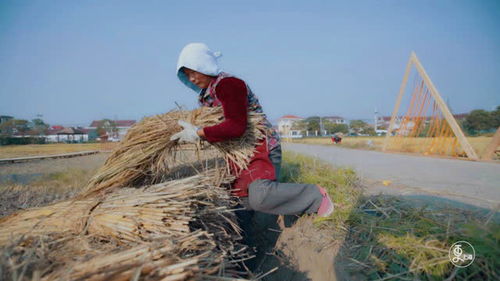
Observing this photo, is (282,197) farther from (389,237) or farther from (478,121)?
(478,121)

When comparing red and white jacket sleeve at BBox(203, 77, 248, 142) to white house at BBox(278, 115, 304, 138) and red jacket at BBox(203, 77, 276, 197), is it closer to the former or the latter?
red jacket at BBox(203, 77, 276, 197)

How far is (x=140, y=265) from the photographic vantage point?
93 centimetres

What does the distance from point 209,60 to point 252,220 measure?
151 cm

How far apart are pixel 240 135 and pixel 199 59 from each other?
73 cm

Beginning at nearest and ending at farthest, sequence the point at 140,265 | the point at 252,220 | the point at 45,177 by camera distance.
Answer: the point at 140,265, the point at 252,220, the point at 45,177

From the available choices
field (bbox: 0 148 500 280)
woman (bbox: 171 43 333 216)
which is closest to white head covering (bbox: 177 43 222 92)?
woman (bbox: 171 43 333 216)

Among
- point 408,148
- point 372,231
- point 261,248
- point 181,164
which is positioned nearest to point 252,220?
point 261,248

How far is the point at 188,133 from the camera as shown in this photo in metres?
2.21

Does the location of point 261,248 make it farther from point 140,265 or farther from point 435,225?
point 140,265

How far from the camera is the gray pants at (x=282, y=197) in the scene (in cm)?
215

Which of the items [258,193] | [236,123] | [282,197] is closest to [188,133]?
[236,123]

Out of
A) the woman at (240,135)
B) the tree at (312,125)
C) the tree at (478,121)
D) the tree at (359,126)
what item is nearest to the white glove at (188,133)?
the woman at (240,135)

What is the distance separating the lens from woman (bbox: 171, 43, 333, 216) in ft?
6.91

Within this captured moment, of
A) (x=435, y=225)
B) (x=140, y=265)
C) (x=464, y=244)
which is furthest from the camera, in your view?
(x=435, y=225)
